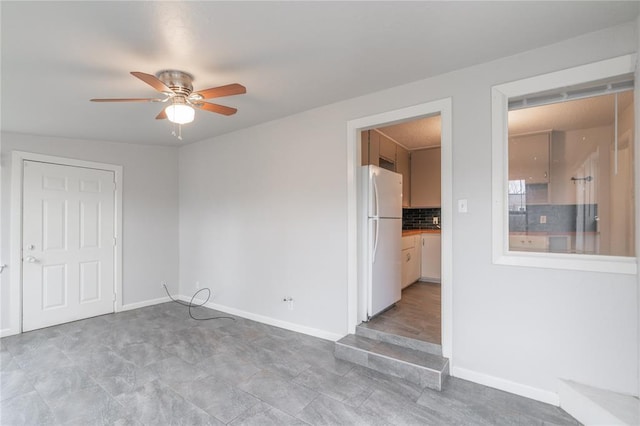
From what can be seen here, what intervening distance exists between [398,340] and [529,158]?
1.99 metres

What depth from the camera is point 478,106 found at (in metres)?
2.50

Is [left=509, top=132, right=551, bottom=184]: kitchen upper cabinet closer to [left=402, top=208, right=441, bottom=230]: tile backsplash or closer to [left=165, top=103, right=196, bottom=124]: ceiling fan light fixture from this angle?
[left=165, top=103, right=196, bottom=124]: ceiling fan light fixture

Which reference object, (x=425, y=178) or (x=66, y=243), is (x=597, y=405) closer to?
(x=425, y=178)

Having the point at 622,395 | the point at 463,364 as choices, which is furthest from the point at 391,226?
the point at 622,395

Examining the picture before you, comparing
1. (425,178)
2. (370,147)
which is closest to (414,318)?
(370,147)

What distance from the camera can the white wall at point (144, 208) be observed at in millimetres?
4465

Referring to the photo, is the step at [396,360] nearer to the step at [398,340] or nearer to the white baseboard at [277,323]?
the step at [398,340]

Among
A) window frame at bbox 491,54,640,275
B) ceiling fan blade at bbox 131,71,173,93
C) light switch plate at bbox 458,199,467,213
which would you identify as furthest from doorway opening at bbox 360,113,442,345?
ceiling fan blade at bbox 131,71,173,93

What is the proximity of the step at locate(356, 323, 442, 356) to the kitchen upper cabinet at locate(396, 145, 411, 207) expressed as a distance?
306cm

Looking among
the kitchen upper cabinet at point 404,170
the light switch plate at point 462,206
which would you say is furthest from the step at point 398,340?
the kitchen upper cabinet at point 404,170

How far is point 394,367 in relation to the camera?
261 cm

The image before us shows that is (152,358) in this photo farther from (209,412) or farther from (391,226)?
(391,226)

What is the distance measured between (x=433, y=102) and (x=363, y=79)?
668 mm

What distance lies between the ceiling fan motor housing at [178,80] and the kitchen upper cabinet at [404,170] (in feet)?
12.1
